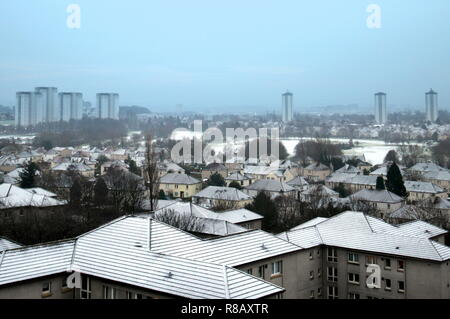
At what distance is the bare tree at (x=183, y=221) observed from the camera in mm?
13703

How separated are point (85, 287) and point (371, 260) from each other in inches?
251

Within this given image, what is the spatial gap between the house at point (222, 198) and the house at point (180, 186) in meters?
6.00

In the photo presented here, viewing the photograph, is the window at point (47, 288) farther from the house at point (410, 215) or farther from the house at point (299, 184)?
the house at point (299, 184)

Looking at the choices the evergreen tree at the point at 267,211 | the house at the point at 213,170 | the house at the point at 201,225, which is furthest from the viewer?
the house at the point at 213,170

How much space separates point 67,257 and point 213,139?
72116 millimetres

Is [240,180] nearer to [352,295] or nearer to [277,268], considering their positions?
[352,295]

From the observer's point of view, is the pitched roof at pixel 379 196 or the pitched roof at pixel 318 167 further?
the pitched roof at pixel 318 167

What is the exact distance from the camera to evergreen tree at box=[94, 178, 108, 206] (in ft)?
63.4

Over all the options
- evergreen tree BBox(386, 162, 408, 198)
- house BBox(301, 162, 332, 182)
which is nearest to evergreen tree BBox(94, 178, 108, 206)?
evergreen tree BBox(386, 162, 408, 198)

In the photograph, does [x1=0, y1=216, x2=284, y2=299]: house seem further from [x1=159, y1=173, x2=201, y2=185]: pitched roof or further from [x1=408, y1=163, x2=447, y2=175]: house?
[x1=408, y1=163, x2=447, y2=175]: house

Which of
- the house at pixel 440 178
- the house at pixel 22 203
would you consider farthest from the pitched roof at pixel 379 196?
the house at pixel 22 203

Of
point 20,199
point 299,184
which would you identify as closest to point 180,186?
point 299,184

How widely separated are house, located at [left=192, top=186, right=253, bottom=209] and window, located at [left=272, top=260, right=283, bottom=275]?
47.9ft
